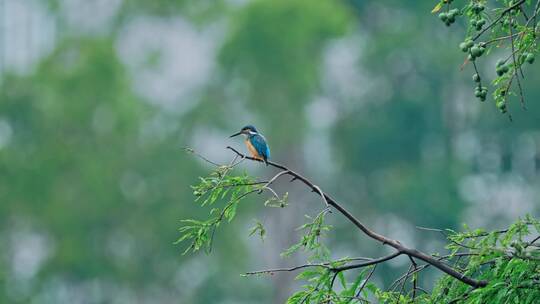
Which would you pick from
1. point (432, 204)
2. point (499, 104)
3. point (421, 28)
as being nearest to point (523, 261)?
point (499, 104)

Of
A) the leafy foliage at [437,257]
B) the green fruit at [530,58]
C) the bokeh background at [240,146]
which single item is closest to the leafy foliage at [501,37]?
the green fruit at [530,58]

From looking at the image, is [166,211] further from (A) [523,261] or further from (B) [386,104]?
(A) [523,261]

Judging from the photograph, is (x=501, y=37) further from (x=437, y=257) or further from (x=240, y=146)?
(x=240, y=146)

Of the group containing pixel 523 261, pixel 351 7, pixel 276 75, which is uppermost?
pixel 351 7

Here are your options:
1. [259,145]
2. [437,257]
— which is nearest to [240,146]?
[259,145]

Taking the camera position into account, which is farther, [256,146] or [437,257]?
[256,146]

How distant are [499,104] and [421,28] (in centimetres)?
2513

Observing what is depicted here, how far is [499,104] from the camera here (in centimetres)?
527

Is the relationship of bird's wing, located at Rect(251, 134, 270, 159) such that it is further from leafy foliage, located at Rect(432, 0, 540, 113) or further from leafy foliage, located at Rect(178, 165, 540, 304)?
leafy foliage, located at Rect(432, 0, 540, 113)

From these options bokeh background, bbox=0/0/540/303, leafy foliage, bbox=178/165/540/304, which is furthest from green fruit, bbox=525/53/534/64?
bokeh background, bbox=0/0/540/303

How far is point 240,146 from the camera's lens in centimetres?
2847

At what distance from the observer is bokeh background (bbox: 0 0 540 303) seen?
26.6 m

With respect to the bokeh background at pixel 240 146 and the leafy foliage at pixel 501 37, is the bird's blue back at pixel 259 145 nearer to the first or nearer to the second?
the leafy foliage at pixel 501 37

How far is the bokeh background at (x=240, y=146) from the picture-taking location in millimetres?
26625
